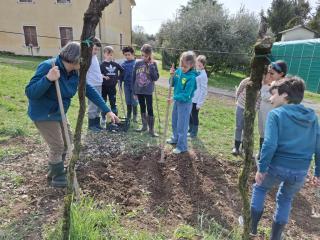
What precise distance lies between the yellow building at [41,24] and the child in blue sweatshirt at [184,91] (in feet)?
63.6

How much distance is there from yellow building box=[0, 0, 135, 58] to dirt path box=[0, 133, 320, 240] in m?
20.1

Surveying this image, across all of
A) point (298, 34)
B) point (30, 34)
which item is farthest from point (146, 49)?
point (298, 34)

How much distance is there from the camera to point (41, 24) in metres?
23.6

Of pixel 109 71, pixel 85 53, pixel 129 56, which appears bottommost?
pixel 109 71

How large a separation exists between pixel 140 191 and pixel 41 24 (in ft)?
76.6

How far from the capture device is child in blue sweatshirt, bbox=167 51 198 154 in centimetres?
514

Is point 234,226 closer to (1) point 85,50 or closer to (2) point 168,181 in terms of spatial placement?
(2) point 168,181

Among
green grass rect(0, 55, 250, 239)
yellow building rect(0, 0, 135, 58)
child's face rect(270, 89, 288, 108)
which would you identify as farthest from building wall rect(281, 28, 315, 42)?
child's face rect(270, 89, 288, 108)

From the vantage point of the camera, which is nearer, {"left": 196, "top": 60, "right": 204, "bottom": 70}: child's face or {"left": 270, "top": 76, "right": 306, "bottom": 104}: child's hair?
{"left": 270, "top": 76, "right": 306, "bottom": 104}: child's hair

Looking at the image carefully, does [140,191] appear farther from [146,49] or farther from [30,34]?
[30,34]

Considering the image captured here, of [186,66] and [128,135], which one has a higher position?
[186,66]

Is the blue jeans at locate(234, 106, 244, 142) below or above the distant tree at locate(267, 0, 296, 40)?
below

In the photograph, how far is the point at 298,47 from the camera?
809 inches

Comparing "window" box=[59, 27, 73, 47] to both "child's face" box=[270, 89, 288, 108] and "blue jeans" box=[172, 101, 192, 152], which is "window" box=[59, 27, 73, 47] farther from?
"child's face" box=[270, 89, 288, 108]
